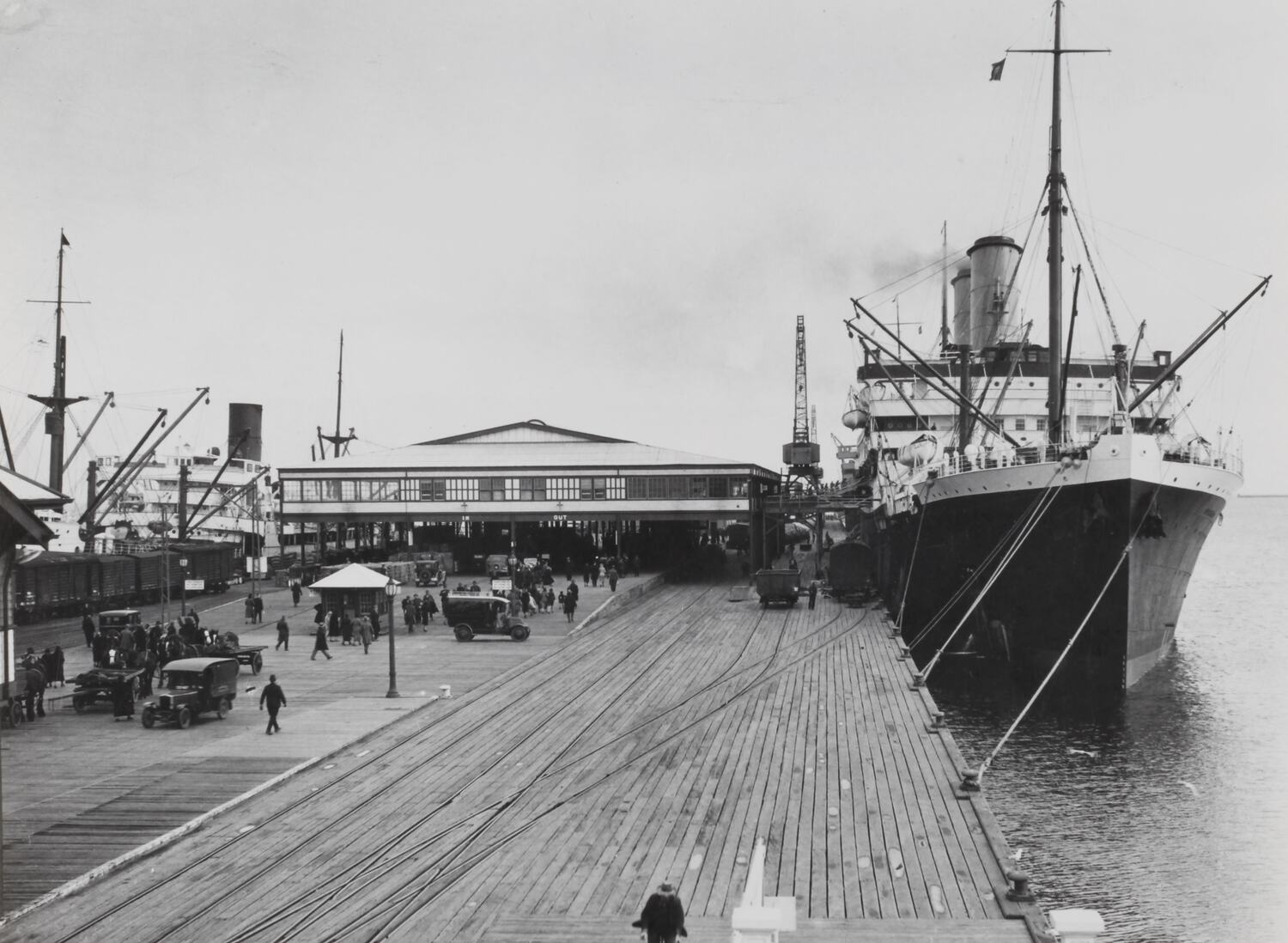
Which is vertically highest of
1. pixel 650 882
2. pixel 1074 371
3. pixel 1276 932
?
pixel 1074 371

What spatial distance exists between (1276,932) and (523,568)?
35792 millimetres

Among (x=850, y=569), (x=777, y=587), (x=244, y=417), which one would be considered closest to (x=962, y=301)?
(x=850, y=569)

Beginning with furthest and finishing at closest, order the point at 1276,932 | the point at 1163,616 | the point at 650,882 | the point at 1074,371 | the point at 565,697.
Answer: the point at 1074,371
the point at 1163,616
the point at 565,697
the point at 1276,932
the point at 650,882

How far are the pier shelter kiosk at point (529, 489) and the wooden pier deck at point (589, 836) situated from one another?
1396 inches

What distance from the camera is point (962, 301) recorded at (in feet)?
201

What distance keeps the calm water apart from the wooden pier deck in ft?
10.3

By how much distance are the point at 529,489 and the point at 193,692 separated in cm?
3883

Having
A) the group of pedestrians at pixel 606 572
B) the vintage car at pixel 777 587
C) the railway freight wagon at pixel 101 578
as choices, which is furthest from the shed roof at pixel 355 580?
the vintage car at pixel 777 587

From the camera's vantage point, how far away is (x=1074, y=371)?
5759 cm

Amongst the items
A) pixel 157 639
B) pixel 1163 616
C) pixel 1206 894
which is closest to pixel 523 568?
pixel 157 639

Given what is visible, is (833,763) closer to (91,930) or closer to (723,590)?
(91,930)

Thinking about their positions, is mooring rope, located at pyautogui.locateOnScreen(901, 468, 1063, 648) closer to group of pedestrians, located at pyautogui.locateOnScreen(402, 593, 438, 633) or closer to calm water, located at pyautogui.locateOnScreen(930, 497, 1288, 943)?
calm water, located at pyautogui.locateOnScreen(930, 497, 1288, 943)

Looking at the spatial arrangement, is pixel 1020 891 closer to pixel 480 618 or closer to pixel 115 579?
pixel 480 618

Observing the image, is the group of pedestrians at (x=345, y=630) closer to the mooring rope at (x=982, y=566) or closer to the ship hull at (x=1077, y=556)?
the ship hull at (x=1077, y=556)
